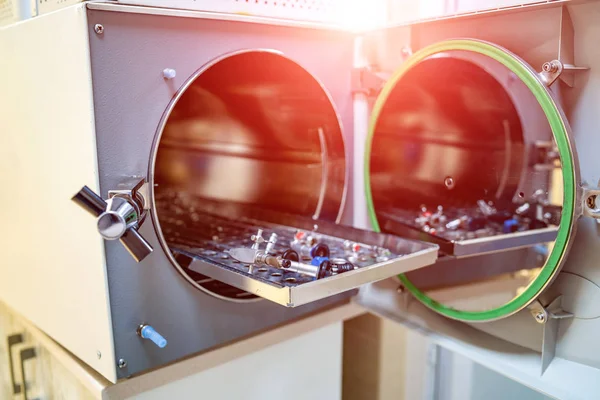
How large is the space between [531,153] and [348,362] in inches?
38.2

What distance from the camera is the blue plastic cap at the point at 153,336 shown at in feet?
3.08

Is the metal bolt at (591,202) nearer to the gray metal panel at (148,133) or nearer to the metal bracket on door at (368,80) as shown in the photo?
the metal bracket on door at (368,80)

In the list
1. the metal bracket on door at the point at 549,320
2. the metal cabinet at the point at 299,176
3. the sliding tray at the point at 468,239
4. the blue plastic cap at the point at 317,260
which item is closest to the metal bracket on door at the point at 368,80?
the metal cabinet at the point at 299,176

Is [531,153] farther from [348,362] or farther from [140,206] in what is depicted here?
[140,206]

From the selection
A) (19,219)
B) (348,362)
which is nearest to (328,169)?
(19,219)

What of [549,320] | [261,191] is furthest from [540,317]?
[261,191]

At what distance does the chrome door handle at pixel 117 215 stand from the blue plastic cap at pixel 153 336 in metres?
0.19

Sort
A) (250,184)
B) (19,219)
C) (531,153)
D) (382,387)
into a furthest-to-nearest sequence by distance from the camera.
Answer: (382,387), (250,184), (531,153), (19,219)

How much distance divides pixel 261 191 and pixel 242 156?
12cm

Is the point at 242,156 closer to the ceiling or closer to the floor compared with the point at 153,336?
closer to the ceiling

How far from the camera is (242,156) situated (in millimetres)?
1571

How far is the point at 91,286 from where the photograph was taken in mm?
968

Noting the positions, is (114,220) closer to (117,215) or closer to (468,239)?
(117,215)

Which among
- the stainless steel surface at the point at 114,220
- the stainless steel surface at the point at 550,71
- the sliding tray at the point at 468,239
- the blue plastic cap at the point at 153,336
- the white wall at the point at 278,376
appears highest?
the stainless steel surface at the point at 550,71
